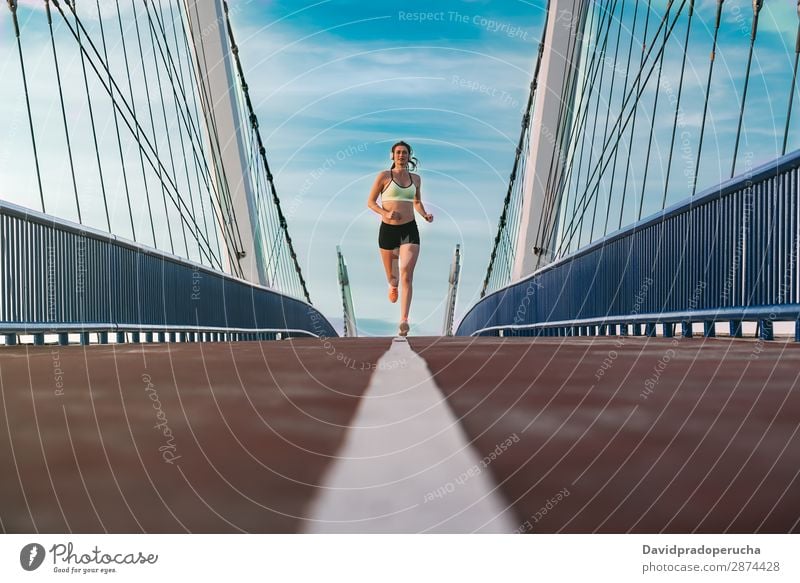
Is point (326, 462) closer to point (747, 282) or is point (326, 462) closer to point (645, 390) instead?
point (645, 390)

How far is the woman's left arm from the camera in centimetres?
1235

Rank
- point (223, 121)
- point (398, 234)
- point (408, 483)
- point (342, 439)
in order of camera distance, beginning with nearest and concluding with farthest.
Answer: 1. point (408, 483)
2. point (342, 439)
3. point (398, 234)
4. point (223, 121)

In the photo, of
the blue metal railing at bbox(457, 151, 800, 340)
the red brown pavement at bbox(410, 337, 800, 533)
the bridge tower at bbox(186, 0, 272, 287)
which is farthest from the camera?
the bridge tower at bbox(186, 0, 272, 287)

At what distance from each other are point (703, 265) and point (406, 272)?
13.5 feet

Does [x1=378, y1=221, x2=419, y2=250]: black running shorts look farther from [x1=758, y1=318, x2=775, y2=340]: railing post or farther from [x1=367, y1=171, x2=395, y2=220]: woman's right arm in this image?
[x1=758, y1=318, x2=775, y2=340]: railing post

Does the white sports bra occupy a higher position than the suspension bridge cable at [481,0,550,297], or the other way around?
the suspension bridge cable at [481,0,550,297]

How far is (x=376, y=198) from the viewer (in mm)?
12391

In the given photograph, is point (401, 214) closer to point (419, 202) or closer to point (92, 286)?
point (419, 202)

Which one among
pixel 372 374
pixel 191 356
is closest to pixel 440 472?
pixel 372 374

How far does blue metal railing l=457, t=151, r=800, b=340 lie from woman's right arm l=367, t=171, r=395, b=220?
98.4 inches

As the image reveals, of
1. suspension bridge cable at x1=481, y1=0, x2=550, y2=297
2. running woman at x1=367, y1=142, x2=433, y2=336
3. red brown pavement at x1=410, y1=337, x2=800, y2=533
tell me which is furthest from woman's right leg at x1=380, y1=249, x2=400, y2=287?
suspension bridge cable at x1=481, y1=0, x2=550, y2=297

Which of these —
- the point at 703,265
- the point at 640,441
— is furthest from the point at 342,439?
the point at 703,265

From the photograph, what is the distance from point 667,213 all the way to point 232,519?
9461mm
